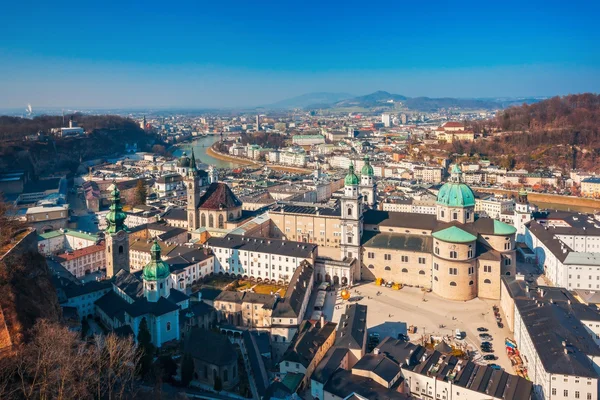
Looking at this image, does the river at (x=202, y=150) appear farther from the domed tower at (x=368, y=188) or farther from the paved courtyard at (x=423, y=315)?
the paved courtyard at (x=423, y=315)

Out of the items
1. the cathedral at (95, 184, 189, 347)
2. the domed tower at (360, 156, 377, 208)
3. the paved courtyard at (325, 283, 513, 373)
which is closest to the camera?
the cathedral at (95, 184, 189, 347)

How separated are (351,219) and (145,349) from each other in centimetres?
1506

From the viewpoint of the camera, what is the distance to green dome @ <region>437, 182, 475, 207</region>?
93.5ft

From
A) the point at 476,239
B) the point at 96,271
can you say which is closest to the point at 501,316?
the point at 476,239

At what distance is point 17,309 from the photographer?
15742mm

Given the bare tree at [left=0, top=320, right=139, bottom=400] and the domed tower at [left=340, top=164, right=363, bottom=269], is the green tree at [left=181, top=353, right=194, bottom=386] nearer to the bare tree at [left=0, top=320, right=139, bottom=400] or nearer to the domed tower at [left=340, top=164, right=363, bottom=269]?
the bare tree at [left=0, top=320, right=139, bottom=400]

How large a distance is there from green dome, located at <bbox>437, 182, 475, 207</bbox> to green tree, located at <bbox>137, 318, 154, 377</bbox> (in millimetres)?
18504

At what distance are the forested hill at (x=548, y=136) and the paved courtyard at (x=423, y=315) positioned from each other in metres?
46.2

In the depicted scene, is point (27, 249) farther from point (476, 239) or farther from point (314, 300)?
point (476, 239)

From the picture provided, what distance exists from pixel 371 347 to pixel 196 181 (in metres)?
19.6


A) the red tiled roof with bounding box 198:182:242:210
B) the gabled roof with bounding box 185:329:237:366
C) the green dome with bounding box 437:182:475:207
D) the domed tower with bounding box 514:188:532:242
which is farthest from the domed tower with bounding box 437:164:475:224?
the gabled roof with bounding box 185:329:237:366

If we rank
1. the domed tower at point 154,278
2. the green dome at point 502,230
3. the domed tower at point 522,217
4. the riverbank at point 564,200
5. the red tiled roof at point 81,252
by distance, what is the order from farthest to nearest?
the riverbank at point 564,200 → the domed tower at point 522,217 → the red tiled roof at point 81,252 → the green dome at point 502,230 → the domed tower at point 154,278

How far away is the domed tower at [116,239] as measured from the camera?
78.6 ft

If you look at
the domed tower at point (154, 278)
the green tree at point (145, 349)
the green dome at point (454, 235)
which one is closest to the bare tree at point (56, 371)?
the green tree at point (145, 349)
